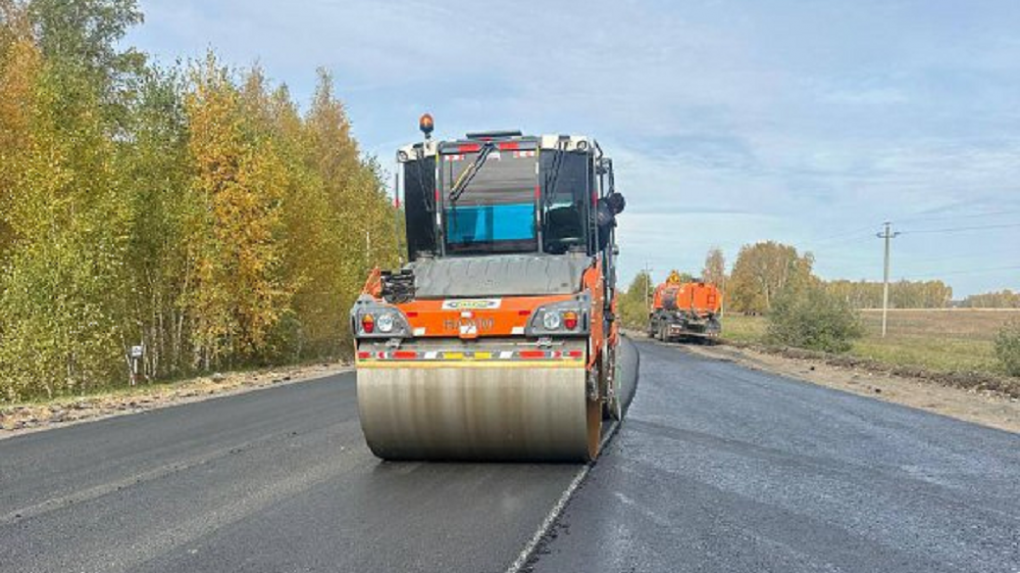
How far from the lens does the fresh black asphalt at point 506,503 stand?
170 inches

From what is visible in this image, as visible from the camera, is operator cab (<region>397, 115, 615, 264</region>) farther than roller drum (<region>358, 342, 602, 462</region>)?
Yes

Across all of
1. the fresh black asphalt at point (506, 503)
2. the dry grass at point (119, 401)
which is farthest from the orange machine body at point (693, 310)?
the fresh black asphalt at point (506, 503)

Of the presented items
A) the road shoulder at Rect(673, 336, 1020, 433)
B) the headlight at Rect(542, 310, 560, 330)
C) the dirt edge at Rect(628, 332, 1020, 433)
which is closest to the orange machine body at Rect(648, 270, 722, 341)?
the dirt edge at Rect(628, 332, 1020, 433)

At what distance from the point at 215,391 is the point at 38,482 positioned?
8.75 metres

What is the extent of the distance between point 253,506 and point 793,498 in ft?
13.4

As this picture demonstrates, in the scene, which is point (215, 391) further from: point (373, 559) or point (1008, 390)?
point (1008, 390)

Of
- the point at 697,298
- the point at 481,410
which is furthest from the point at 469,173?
the point at 697,298

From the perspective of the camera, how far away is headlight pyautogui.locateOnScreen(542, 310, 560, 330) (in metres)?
5.86

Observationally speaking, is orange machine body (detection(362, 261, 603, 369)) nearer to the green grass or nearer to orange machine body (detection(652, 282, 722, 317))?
orange machine body (detection(652, 282, 722, 317))

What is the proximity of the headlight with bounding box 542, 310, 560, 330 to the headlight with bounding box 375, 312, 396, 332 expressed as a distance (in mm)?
1288

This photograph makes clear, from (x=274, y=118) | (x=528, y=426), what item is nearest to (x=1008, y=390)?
(x=528, y=426)

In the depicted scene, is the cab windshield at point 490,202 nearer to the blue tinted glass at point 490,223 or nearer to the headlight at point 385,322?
the blue tinted glass at point 490,223

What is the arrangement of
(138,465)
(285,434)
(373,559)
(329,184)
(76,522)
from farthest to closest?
(329,184) < (285,434) < (138,465) < (76,522) < (373,559)

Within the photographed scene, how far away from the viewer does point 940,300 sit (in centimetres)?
15288
